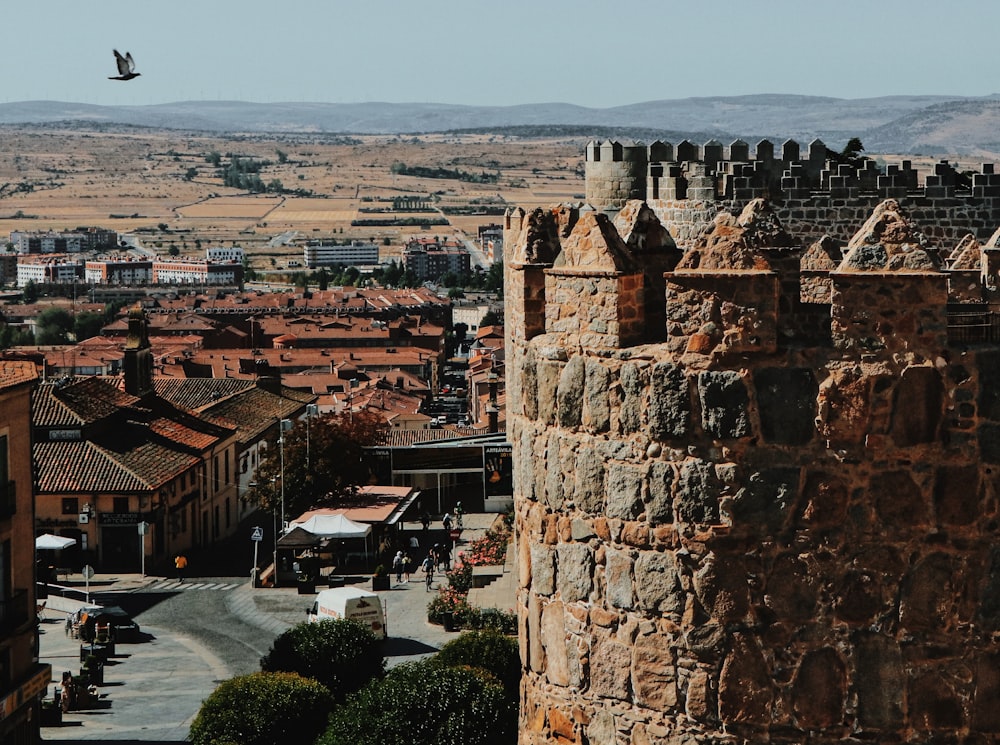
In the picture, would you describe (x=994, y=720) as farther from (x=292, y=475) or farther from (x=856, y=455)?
(x=292, y=475)

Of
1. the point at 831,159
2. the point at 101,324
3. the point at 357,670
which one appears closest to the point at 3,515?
the point at 357,670

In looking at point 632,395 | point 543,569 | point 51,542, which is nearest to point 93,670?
point 51,542

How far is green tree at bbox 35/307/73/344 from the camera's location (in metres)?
175

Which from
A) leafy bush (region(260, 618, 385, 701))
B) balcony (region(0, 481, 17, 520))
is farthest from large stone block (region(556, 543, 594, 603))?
balcony (region(0, 481, 17, 520))

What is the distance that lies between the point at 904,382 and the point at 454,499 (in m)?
58.1

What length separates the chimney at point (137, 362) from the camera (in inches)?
2835

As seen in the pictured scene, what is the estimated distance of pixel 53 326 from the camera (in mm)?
183250

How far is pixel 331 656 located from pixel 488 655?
17.3ft

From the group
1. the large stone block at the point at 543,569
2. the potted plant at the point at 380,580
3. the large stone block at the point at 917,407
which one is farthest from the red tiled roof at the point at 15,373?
the large stone block at the point at 917,407

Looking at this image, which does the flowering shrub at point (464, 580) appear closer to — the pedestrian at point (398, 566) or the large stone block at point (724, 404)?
the pedestrian at point (398, 566)

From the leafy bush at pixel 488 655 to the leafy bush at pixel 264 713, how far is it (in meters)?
1.97

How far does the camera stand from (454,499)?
64.8 m

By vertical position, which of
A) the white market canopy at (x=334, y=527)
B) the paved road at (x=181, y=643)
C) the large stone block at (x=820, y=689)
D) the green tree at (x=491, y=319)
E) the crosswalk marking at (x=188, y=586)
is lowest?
the green tree at (x=491, y=319)

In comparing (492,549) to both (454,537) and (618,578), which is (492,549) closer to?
(454,537)
